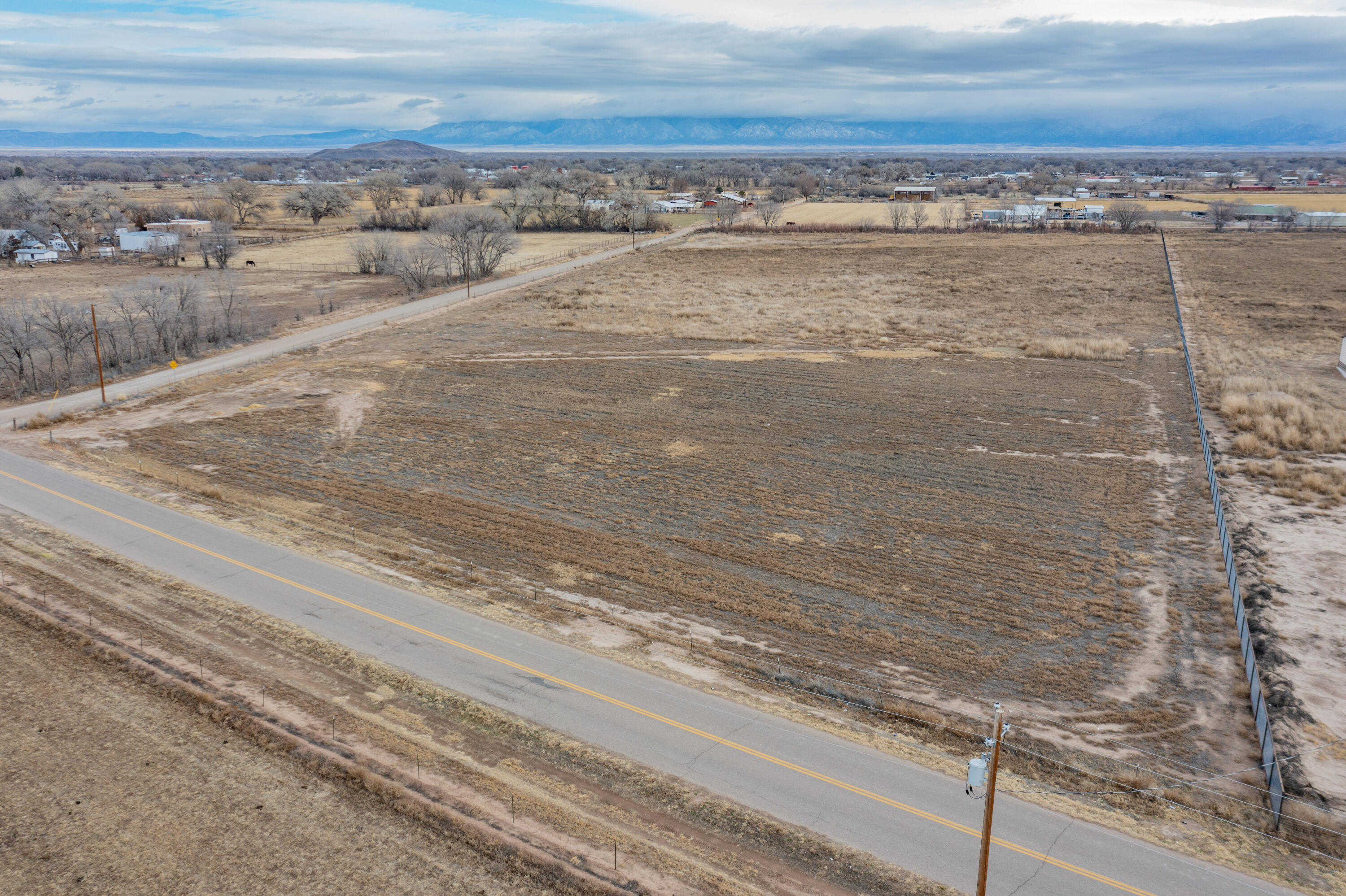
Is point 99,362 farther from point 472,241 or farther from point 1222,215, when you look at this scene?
point 1222,215

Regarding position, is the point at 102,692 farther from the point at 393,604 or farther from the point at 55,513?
the point at 55,513

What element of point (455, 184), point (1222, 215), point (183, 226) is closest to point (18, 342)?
point (183, 226)

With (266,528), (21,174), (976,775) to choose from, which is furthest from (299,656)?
(21,174)

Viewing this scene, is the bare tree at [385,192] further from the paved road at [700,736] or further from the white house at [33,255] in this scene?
the paved road at [700,736]

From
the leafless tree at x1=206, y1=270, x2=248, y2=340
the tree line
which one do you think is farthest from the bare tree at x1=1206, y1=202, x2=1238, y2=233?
the tree line

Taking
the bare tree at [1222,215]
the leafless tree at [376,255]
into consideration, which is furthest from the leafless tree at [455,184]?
the bare tree at [1222,215]

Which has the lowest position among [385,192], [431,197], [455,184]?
[431,197]

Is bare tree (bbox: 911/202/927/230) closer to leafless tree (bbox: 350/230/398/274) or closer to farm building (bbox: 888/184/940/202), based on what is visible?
farm building (bbox: 888/184/940/202)
